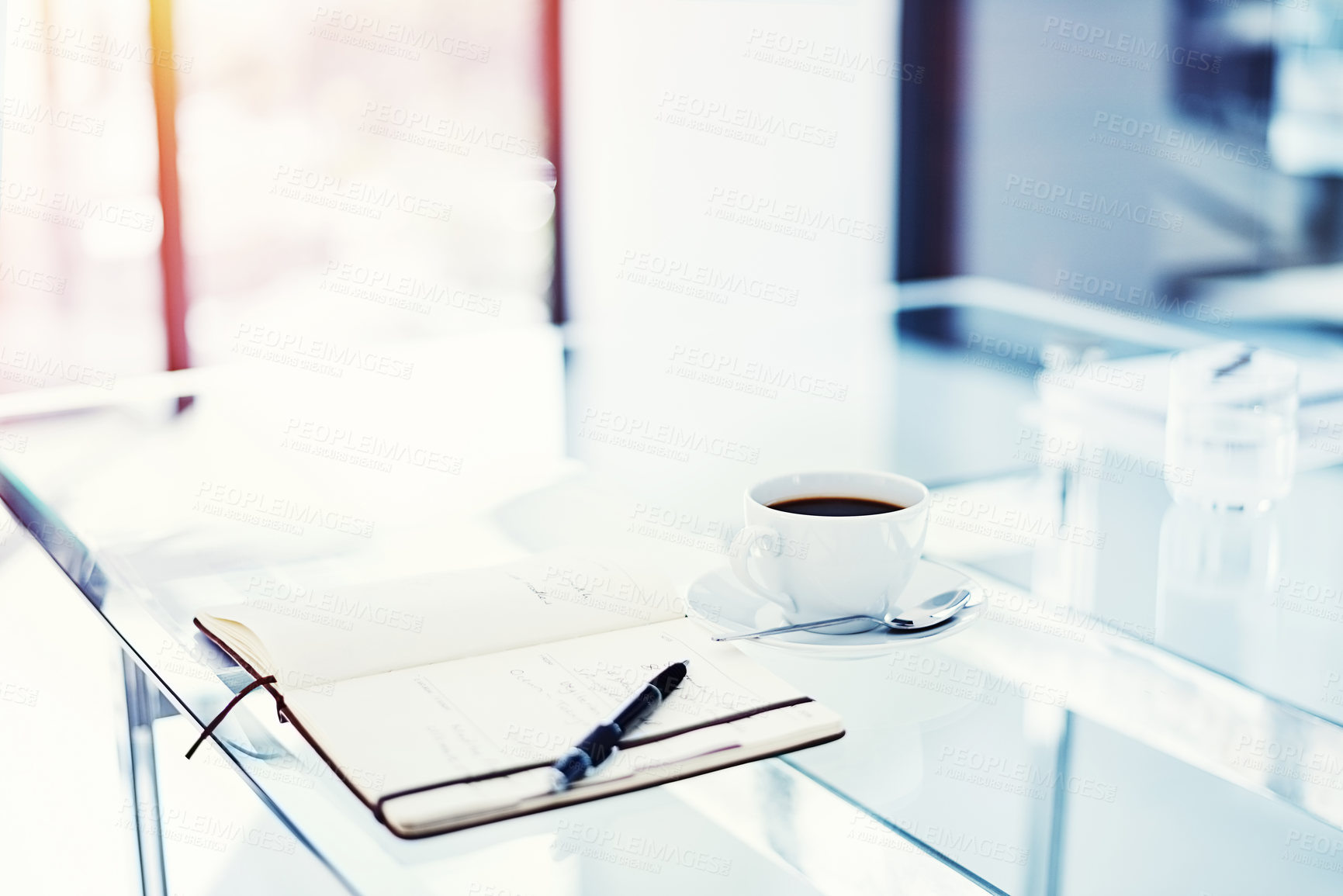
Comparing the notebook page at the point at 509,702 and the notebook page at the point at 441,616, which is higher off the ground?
the notebook page at the point at 441,616

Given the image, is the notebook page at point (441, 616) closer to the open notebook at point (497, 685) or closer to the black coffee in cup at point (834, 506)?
the open notebook at point (497, 685)

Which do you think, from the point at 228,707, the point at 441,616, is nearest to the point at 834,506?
the point at 441,616

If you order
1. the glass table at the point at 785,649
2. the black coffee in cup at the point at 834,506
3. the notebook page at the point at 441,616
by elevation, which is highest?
the black coffee in cup at the point at 834,506

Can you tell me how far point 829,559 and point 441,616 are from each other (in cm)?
24

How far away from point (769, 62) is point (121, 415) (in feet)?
9.46

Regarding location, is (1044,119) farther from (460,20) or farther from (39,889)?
(39,889)

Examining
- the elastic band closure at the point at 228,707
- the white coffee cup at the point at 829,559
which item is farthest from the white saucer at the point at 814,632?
the elastic band closure at the point at 228,707

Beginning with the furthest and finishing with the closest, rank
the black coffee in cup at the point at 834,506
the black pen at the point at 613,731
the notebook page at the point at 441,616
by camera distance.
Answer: the black coffee in cup at the point at 834,506, the notebook page at the point at 441,616, the black pen at the point at 613,731

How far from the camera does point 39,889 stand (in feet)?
4.70

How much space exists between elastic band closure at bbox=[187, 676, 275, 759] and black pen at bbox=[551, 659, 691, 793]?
189 mm

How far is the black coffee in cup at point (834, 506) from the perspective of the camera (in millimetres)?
896

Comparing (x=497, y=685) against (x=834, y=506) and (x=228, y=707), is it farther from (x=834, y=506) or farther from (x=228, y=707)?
(x=834, y=506)

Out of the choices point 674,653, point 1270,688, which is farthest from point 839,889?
point 1270,688

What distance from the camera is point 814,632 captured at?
0.83 m
